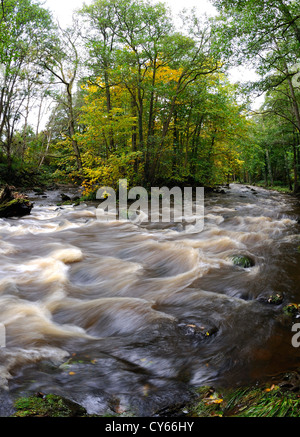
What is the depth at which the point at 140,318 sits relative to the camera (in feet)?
10.7

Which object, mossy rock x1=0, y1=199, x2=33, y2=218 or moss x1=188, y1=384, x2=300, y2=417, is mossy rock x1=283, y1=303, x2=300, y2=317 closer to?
moss x1=188, y1=384, x2=300, y2=417

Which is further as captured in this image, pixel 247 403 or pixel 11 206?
pixel 11 206

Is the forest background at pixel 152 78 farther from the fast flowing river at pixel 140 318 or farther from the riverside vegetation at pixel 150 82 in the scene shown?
the fast flowing river at pixel 140 318

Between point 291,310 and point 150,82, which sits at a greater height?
point 150,82

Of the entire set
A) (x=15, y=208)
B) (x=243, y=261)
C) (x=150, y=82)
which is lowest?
(x=243, y=261)

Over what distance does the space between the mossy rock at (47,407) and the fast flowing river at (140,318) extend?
9 centimetres

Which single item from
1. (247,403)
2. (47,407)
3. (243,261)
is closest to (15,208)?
(243,261)

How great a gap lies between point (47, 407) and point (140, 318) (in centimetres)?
159

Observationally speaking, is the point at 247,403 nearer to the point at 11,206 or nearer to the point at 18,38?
the point at 11,206

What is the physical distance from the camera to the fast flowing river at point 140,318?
219 cm

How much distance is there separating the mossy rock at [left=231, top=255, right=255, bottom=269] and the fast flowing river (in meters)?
0.15

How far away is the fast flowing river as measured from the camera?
7.18ft

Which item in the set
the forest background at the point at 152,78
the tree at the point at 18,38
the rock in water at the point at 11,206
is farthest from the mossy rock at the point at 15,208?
the tree at the point at 18,38

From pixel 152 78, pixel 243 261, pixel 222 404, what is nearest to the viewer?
pixel 222 404
